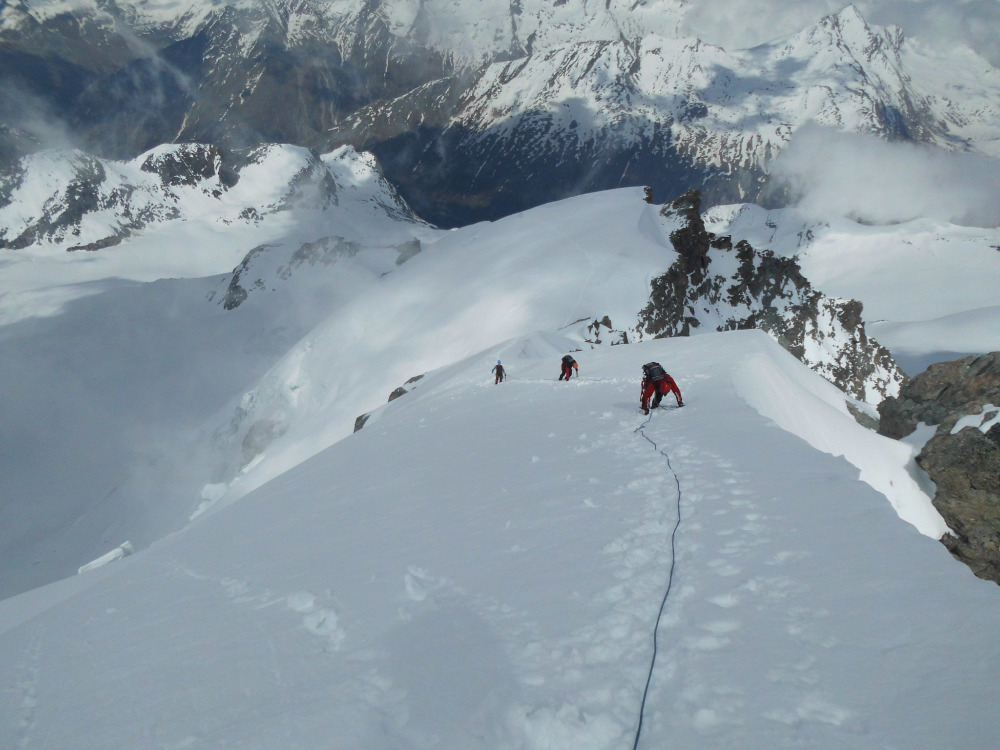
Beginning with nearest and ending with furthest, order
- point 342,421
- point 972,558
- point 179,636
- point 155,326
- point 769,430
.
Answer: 1. point 179,636
2. point 769,430
3. point 972,558
4. point 342,421
5. point 155,326

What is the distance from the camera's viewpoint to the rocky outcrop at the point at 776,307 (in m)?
47.5

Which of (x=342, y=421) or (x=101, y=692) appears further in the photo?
(x=342, y=421)

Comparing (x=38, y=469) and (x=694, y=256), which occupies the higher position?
(x=694, y=256)

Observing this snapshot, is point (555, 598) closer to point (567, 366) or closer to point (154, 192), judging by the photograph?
point (567, 366)

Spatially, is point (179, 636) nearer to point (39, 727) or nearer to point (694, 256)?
point (39, 727)

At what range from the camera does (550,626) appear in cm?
361

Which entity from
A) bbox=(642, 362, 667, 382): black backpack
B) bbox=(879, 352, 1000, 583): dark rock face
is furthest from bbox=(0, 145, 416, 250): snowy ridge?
bbox=(642, 362, 667, 382): black backpack

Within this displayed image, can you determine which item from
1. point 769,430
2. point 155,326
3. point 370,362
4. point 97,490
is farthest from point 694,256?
point 155,326

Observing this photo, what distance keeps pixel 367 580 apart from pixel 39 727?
7.14ft

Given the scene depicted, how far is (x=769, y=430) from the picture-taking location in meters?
7.57

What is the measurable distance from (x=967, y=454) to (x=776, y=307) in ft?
129

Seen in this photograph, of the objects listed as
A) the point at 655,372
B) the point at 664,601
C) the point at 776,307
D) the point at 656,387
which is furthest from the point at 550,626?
the point at 776,307

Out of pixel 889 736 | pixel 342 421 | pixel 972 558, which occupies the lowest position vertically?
pixel 342 421

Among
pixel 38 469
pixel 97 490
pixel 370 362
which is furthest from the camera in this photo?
pixel 38 469
